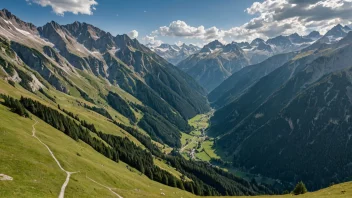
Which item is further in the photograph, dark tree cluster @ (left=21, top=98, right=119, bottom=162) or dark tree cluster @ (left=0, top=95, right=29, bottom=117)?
dark tree cluster @ (left=21, top=98, right=119, bottom=162)

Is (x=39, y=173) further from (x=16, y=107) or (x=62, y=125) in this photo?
(x=62, y=125)

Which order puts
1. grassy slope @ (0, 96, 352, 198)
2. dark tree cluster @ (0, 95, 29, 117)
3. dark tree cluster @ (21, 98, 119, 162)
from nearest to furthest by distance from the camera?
grassy slope @ (0, 96, 352, 198) → dark tree cluster @ (0, 95, 29, 117) → dark tree cluster @ (21, 98, 119, 162)

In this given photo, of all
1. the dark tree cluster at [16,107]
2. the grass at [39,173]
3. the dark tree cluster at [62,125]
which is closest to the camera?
the grass at [39,173]

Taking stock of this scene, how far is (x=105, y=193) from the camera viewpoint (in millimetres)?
65250

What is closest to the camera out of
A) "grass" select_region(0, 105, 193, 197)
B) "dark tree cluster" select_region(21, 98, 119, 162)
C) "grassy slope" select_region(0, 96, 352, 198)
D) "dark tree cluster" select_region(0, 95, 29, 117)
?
"grass" select_region(0, 105, 193, 197)

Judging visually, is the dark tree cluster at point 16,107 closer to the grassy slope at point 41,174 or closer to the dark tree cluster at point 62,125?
the dark tree cluster at point 62,125

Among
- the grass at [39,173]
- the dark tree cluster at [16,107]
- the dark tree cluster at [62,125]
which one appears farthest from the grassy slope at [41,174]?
the dark tree cluster at [62,125]

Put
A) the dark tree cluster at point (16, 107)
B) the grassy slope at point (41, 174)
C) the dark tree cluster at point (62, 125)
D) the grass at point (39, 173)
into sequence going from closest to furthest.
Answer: the grass at point (39, 173), the grassy slope at point (41, 174), the dark tree cluster at point (16, 107), the dark tree cluster at point (62, 125)

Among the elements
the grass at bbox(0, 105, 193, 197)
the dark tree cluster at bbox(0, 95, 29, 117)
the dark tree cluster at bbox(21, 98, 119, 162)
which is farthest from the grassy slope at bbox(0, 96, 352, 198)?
the dark tree cluster at bbox(21, 98, 119, 162)

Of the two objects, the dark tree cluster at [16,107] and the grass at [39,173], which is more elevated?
the dark tree cluster at [16,107]

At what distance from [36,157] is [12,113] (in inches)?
2387

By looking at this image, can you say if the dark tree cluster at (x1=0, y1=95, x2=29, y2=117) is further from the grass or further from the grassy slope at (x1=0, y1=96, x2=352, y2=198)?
the grassy slope at (x1=0, y1=96, x2=352, y2=198)

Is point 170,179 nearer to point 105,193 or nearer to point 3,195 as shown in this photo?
point 105,193

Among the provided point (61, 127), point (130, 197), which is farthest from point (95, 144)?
point (130, 197)
